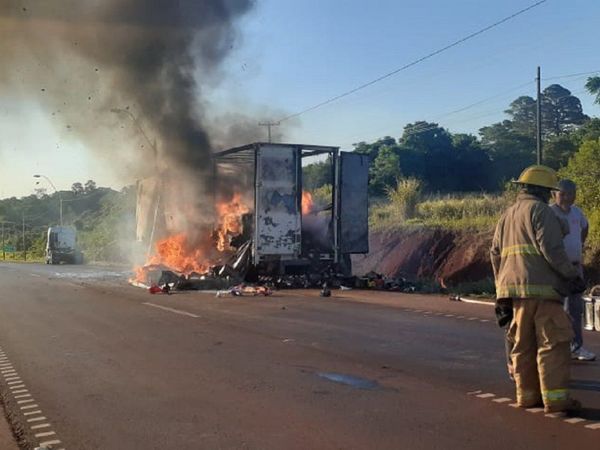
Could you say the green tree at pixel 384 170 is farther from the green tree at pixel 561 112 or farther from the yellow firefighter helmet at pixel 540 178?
the yellow firefighter helmet at pixel 540 178

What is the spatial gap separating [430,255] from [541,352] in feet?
44.0

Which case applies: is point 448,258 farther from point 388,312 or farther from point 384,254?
point 388,312

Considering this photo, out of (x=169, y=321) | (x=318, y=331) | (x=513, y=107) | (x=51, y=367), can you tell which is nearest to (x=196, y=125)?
(x=169, y=321)

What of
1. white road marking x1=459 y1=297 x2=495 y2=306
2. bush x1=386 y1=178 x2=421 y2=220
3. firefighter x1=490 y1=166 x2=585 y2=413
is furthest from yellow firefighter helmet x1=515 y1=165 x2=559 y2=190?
bush x1=386 y1=178 x2=421 y2=220

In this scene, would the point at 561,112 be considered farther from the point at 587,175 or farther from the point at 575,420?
the point at 575,420

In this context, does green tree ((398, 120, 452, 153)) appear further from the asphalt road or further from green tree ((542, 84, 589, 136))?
the asphalt road

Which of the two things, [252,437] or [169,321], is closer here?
[252,437]

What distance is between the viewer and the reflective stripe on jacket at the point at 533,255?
4543 mm

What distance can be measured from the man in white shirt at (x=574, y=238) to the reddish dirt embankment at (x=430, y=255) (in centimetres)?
871

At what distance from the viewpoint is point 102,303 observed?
528 inches

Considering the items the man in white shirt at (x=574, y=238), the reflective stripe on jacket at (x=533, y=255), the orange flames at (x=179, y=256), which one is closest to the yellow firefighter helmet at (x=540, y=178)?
the reflective stripe on jacket at (x=533, y=255)

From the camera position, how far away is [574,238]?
6258 mm

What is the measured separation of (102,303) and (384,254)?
9521mm

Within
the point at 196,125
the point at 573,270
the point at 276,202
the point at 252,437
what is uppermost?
the point at 196,125
